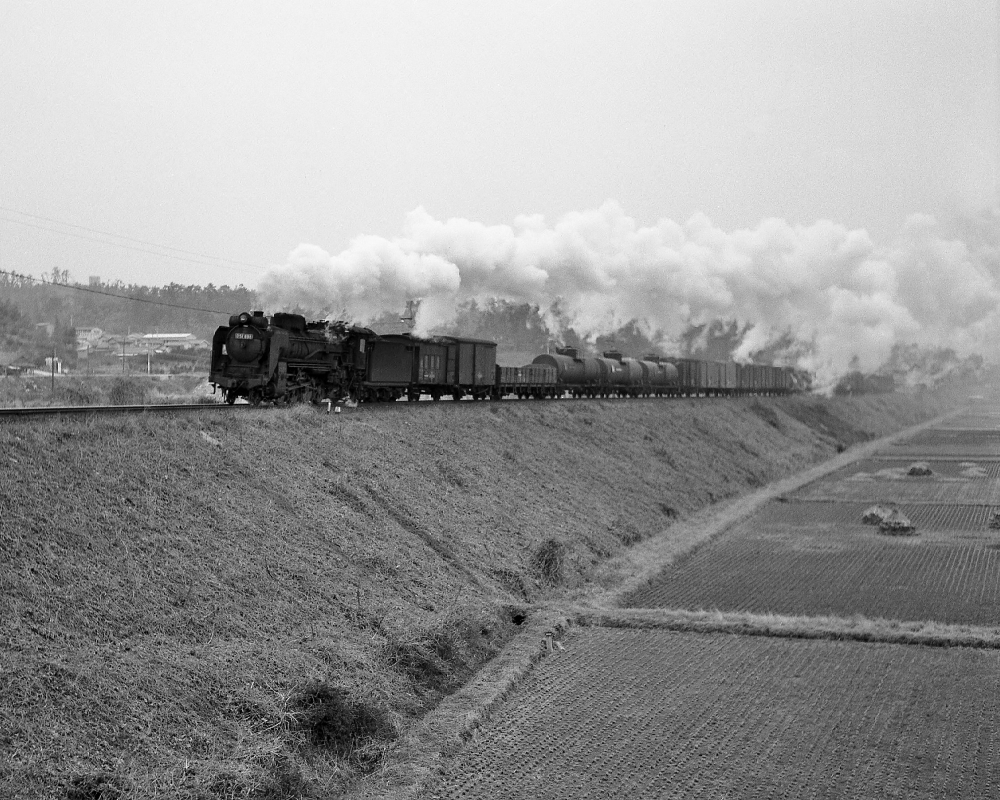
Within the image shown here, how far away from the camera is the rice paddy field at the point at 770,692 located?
47.3ft

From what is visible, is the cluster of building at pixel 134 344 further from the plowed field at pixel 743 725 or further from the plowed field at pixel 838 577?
the plowed field at pixel 743 725

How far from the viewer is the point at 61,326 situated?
4680 inches

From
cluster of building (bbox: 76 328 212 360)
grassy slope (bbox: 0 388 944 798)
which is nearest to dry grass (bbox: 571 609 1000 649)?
grassy slope (bbox: 0 388 944 798)

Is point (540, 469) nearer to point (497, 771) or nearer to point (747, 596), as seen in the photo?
point (747, 596)

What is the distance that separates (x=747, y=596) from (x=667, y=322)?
40388mm

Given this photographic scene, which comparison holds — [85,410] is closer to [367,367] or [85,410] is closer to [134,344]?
[367,367]

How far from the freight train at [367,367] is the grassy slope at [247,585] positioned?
9.05 feet

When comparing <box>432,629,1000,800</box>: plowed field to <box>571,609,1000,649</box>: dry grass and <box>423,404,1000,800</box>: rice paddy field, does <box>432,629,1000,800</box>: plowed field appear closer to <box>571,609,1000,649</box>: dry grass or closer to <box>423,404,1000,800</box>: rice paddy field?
<box>423,404,1000,800</box>: rice paddy field

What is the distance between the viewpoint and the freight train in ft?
102

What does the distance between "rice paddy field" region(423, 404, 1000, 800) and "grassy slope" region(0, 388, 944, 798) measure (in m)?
2.21

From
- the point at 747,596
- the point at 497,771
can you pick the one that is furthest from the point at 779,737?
the point at 747,596

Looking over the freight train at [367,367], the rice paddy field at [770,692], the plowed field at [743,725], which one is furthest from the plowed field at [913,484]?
the plowed field at [743,725]

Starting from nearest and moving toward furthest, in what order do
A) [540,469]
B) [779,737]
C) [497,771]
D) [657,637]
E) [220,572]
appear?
[497,771]
[779,737]
[220,572]
[657,637]
[540,469]

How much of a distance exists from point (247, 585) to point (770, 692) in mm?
9596
